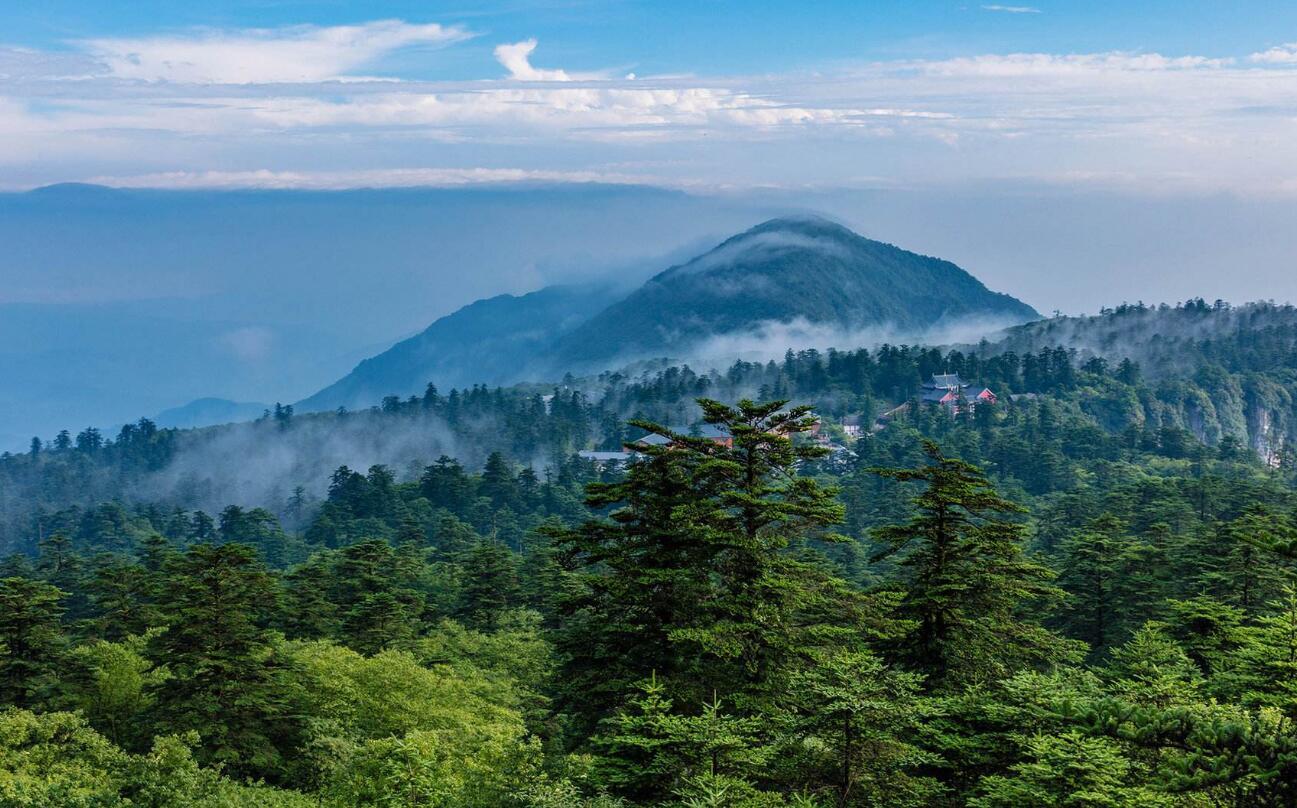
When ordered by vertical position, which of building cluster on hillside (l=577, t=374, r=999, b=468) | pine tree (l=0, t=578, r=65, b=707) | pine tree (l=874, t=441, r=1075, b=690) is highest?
pine tree (l=874, t=441, r=1075, b=690)

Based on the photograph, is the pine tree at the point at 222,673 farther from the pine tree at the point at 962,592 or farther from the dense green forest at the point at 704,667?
the pine tree at the point at 962,592

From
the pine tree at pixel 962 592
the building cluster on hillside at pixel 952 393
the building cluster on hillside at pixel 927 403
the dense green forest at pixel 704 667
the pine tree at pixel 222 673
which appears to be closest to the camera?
the dense green forest at pixel 704 667

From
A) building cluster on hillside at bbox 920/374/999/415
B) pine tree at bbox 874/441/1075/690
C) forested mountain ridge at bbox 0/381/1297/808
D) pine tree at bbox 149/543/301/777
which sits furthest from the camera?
building cluster on hillside at bbox 920/374/999/415

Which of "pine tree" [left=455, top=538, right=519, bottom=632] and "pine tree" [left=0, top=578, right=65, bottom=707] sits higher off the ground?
"pine tree" [left=0, top=578, right=65, bottom=707]

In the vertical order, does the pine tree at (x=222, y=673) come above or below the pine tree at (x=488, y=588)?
above

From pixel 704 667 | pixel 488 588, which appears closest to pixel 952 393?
pixel 488 588

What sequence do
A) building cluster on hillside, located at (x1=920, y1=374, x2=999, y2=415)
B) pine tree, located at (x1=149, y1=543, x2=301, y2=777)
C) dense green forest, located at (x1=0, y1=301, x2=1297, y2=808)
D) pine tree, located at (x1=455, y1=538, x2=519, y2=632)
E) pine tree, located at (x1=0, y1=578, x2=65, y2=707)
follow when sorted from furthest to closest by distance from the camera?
1. building cluster on hillside, located at (x1=920, y1=374, x2=999, y2=415)
2. pine tree, located at (x1=455, y1=538, x2=519, y2=632)
3. pine tree, located at (x1=0, y1=578, x2=65, y2=707)
4. pine tree, located at (x1=149, y1=543, x2=301, y2=777)
5. dense green forest, located at (x1=0, y1=301, x2=1297, y2=808)

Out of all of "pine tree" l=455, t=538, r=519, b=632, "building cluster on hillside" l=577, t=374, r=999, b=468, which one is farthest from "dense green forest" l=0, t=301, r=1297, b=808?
"building cluster on hillside" l=577, t=374, r=999, b=468

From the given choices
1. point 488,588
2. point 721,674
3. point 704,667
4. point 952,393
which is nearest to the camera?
point 721,674

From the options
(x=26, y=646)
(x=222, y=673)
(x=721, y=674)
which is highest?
(x=721, y=674)

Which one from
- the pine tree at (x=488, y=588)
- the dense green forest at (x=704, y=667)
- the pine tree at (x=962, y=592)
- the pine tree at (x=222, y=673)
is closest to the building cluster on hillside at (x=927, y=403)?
the pine tree at (x=488, y=588)

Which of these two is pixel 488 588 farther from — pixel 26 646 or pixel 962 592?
pixel 962 592

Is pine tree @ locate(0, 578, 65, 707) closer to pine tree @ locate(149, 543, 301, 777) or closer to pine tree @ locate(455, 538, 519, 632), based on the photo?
pine tree @ locate(149, 543, 301, 777)
